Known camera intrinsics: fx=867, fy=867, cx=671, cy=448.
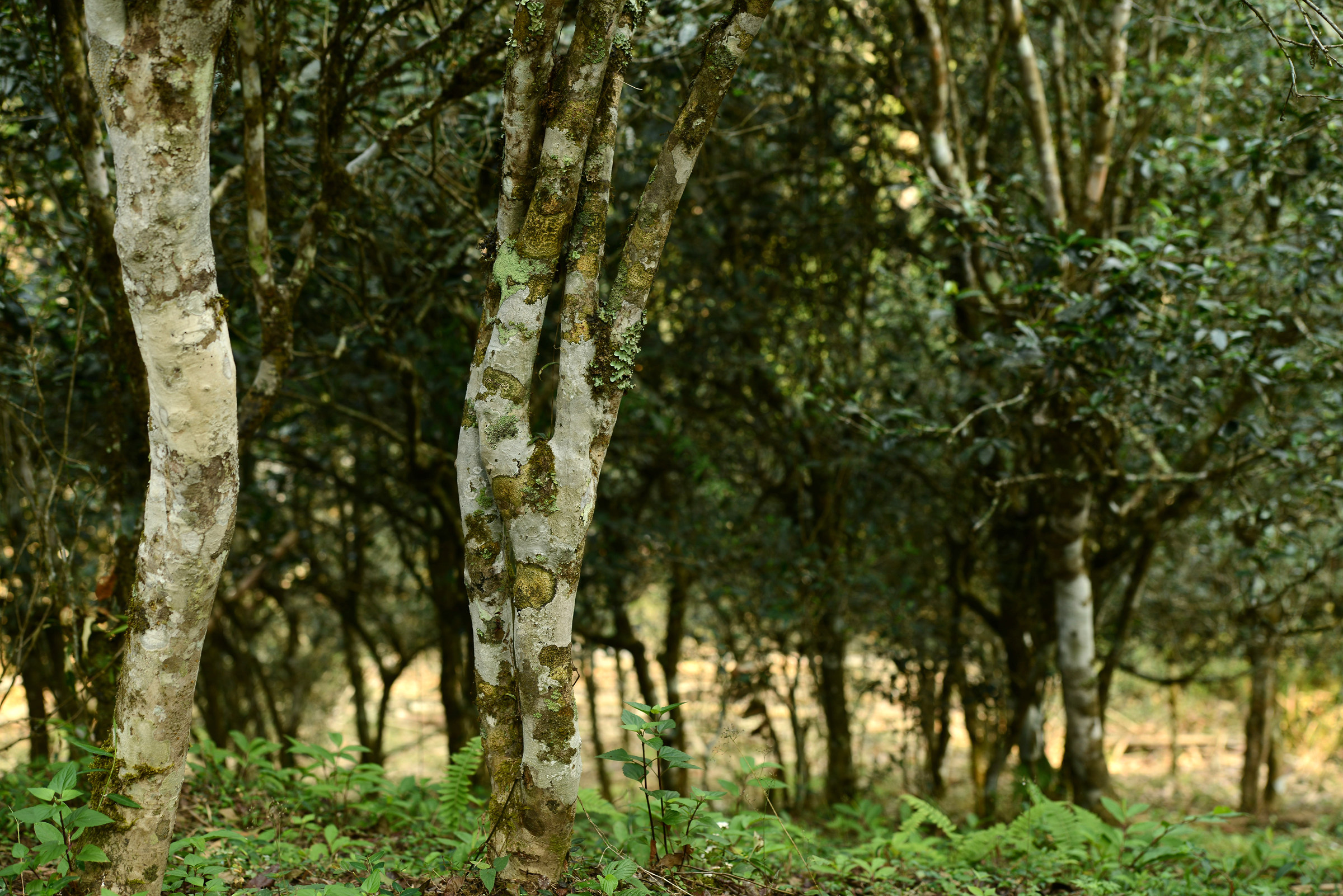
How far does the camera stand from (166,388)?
7.80 ft

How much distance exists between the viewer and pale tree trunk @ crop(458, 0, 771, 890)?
2.78 meters

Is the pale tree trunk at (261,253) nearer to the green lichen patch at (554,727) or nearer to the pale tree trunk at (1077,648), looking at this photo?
the green lichen patch at (554,727)

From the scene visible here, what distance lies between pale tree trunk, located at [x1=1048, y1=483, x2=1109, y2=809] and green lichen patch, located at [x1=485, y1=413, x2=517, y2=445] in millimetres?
4142

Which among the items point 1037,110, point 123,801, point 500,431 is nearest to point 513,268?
point 500,431

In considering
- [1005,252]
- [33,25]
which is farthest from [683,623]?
[33,25]

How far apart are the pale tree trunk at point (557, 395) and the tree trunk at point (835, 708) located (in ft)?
15.2

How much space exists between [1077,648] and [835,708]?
2432mm

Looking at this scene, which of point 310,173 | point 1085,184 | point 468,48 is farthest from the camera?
point 1085,184

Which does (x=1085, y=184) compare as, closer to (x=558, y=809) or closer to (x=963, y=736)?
(x=558, y=809)

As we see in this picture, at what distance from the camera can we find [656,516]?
749 centimetres

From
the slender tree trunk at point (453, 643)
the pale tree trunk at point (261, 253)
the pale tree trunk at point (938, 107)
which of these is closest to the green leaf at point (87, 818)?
the pale tree trunk at point (261, 253)

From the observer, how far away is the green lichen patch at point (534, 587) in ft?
9.08

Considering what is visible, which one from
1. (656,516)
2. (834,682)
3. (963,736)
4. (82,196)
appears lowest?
(963,736)

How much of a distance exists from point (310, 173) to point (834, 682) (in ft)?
18.2
